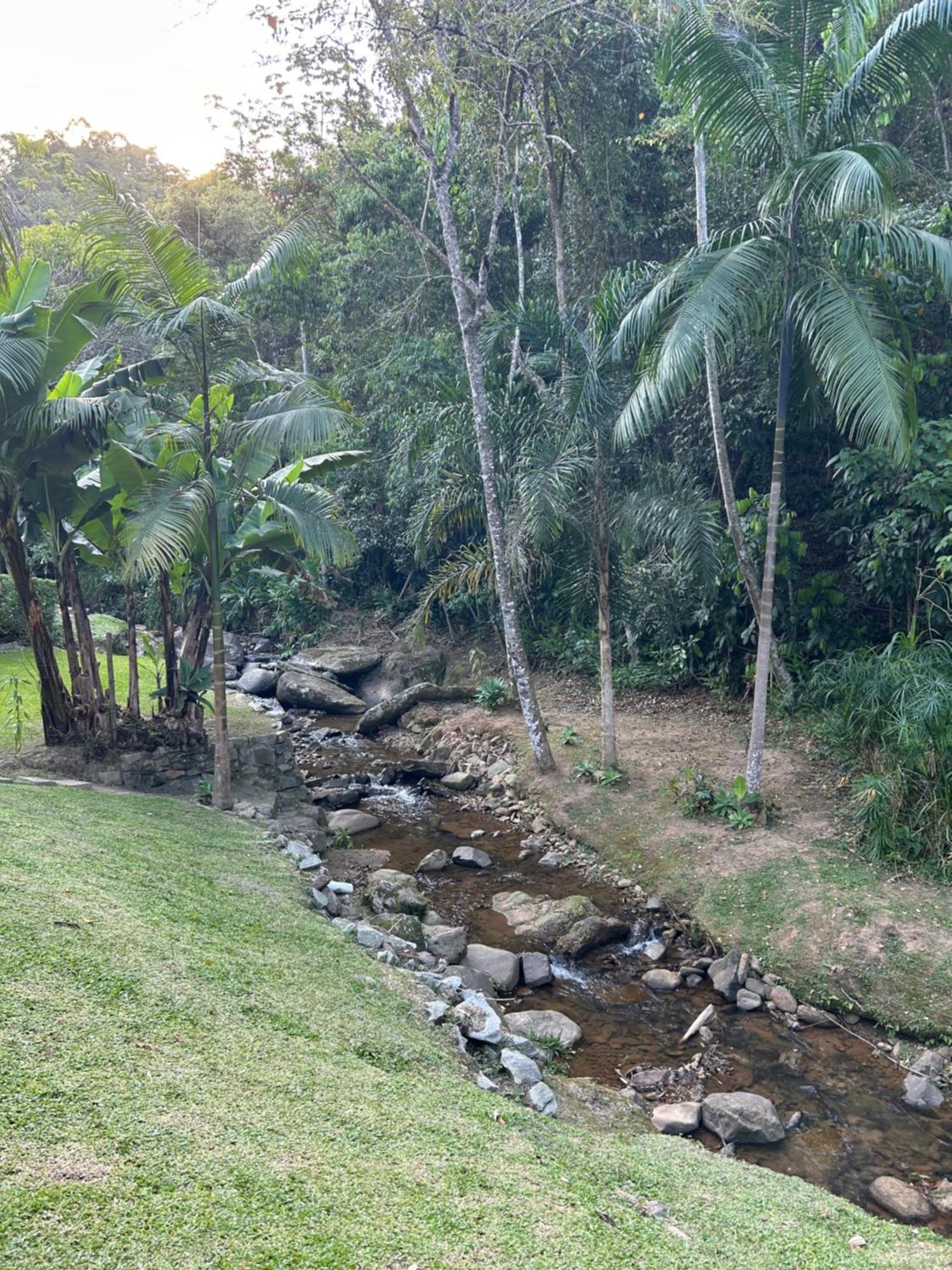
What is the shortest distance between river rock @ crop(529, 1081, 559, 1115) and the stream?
137cm

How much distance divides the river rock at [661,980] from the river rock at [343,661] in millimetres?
13304

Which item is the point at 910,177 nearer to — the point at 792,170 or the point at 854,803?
the point at 792,170

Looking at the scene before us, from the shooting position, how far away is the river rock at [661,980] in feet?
27.2

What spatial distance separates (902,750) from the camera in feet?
30.6

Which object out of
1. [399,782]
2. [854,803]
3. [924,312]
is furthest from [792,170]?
[399,782]

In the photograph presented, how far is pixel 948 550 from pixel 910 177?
19.0 feet

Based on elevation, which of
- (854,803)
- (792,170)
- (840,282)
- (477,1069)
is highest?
(792,170)

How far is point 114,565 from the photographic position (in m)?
11.8

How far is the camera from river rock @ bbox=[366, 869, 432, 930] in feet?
29.7

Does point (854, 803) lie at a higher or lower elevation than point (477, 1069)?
higher

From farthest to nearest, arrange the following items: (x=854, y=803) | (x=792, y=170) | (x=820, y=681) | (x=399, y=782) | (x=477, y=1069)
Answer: (x=399, y=782) → (x=820, y=681) → (x=854, y=803) → (x=792, y=170) → (x=477, y=1069)

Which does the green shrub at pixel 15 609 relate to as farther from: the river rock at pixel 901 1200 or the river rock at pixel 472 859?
the river rock at pixel 901 1200

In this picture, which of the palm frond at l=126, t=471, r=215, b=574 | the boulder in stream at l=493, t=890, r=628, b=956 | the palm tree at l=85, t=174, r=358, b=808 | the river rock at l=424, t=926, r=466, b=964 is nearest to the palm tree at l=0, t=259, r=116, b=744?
the palm tree at l=85, t=174, r=358, b=808

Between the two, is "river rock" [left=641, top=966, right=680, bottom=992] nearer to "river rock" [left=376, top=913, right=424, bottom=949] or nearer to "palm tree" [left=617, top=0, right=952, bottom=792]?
"river rock" [left=376, top=913, right=424, bottom=949]
